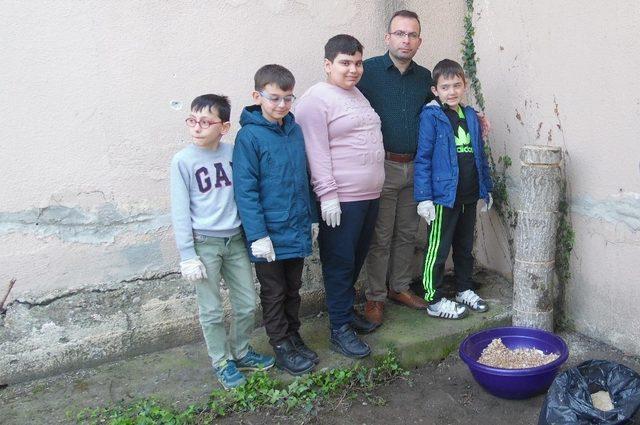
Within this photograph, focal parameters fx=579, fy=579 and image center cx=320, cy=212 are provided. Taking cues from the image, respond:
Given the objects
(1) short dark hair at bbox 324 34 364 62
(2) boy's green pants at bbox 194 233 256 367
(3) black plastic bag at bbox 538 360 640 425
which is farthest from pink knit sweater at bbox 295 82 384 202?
(3) black plastic bag at bbox 538 360 640 425

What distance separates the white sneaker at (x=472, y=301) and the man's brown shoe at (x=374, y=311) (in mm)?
550

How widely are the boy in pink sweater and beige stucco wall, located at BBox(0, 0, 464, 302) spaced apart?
58cm

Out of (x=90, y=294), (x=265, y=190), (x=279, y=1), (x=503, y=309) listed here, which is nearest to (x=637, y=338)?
(x=503, y=309)

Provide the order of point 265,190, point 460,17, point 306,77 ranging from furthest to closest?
point 460,17, point 306,77, point 265,190

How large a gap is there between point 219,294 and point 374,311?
1086 millimetres

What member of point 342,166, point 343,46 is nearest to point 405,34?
point 343,46

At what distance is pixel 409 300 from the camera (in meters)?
3.87

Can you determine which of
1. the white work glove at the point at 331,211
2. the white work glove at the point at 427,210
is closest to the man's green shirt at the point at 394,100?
the white work glove at the point at 427,210

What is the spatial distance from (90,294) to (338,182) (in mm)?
1541

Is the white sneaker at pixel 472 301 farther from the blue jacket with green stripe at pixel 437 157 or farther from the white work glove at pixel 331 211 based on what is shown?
the white work glove at pixel 331 211

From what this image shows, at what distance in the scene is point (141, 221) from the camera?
11.0 feet

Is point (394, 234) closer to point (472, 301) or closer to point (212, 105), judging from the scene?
point (472, 301)

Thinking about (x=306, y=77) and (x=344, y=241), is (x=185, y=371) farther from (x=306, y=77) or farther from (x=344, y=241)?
(x=306, y=77)

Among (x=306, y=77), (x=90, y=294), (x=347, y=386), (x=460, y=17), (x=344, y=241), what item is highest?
(x=460, y=17)
